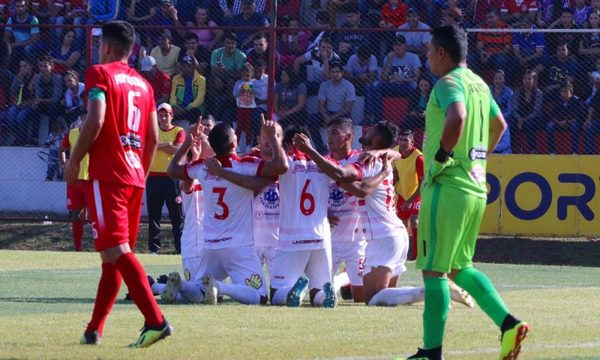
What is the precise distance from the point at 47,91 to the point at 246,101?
3.94m

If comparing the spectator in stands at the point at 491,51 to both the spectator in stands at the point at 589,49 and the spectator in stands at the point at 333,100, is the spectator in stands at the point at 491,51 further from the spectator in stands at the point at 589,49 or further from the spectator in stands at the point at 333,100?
the spectator in stands at the point at 333,100

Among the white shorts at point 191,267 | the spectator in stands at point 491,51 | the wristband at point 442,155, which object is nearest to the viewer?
the wristband at point 442,155

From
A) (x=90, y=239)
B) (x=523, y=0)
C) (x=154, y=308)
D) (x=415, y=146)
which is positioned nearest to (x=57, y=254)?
(x=90, y=239)

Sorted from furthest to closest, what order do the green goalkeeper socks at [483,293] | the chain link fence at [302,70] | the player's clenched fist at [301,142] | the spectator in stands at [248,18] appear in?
the spectator in stands at [248,18], the chain link fence at [302,70], the player's clenched fist at [301,142], the green goalkeeper socks at [483,293]

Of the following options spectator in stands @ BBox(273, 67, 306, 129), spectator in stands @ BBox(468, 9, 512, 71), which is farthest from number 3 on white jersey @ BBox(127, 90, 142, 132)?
spectator in stands @ BBox(468, 9, 512, 71)

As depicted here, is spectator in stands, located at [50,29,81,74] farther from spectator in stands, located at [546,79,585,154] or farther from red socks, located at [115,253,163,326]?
Answer: red socks, located at [115,253,163,326]

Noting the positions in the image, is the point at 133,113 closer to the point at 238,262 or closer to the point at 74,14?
the point at 238,262

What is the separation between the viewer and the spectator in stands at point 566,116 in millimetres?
20219

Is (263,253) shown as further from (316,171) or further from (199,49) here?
(199,49)

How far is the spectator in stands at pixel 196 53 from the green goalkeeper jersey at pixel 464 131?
14.7 meters

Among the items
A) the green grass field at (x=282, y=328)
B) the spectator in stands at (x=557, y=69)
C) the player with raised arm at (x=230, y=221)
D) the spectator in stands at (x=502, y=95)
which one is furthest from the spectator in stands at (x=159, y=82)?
the player with raised arm at (x=230, y=221)

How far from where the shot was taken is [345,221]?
475 inches

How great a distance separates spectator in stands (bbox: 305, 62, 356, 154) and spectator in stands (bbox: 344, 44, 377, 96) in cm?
22

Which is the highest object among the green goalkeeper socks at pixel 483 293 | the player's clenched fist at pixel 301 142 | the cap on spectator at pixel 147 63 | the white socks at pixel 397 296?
the cap on spectator at pixel 147 63
